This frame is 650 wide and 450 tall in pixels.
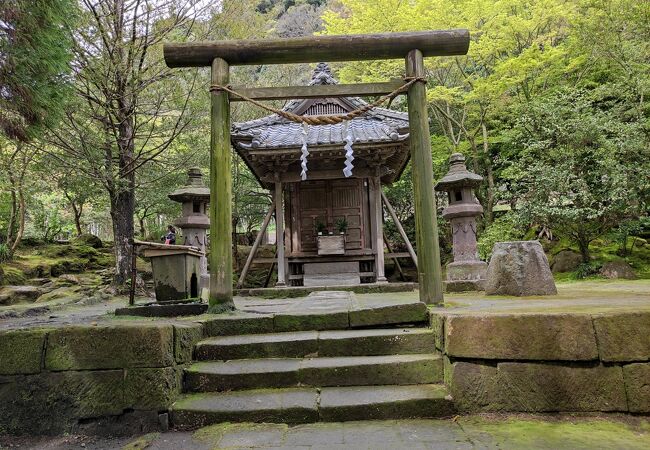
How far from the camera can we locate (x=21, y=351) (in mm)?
3039

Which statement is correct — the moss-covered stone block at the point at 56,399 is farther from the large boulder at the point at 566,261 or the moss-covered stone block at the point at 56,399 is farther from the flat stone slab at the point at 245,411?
the large boulder at the point at 566,261

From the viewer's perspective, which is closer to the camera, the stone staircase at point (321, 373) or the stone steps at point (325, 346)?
the stone staircase at point (321, 373)

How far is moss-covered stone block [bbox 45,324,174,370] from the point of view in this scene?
301cm

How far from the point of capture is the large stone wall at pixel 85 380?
297cm

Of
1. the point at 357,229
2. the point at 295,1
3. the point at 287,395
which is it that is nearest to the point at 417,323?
the point at 287,395

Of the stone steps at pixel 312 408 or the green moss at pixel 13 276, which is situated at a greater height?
the green moss at pixel 13 276

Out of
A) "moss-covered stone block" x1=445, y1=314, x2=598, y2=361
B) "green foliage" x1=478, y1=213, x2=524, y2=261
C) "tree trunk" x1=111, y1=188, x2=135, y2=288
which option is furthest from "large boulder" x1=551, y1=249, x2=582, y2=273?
"tree trunk" x1=111, y1=188, x2=135, y2=288

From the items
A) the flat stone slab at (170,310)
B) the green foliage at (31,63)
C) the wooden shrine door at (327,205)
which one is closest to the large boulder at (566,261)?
the wooden shrine door at (327,205)

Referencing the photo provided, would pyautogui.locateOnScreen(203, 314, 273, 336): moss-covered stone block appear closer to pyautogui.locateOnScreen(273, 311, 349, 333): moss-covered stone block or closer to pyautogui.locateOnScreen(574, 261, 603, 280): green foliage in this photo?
pyautogui.locateOnScreen(273, 311, 349, 333): moss-covered stone block

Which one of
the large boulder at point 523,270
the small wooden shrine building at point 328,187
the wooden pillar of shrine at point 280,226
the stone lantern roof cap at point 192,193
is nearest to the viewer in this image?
the large boulder at point 523,270

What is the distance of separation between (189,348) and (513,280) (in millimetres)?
4230

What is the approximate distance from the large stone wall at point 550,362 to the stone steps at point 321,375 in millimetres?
290

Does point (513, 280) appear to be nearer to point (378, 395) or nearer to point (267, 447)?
point (378, 395)

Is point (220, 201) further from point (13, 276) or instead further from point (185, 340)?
point (13, 276)
